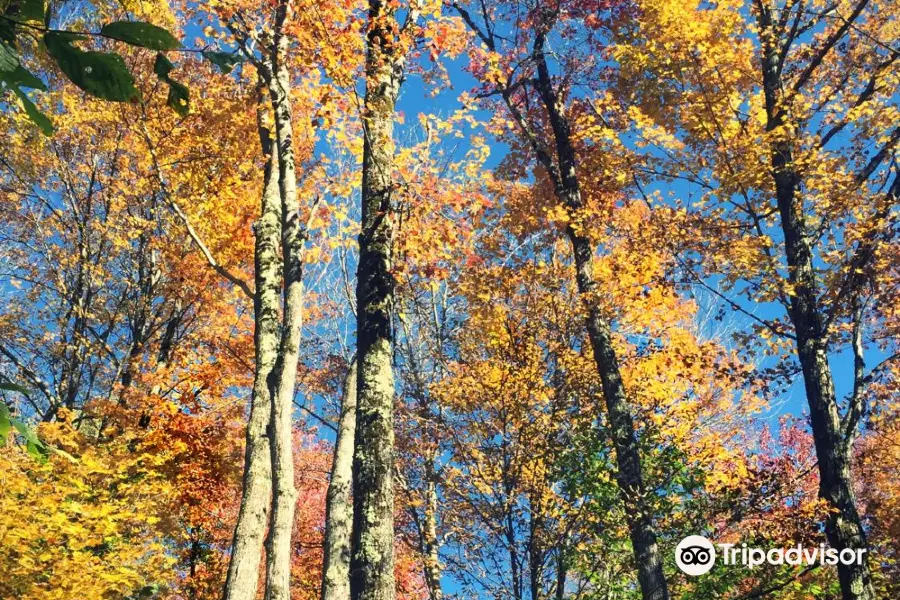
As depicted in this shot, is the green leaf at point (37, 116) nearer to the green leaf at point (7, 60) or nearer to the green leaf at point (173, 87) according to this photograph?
the green leaf at point (7, 60)

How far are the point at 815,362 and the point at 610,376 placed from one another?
2843 millimetres

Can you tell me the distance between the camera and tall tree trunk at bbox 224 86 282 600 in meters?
8.24

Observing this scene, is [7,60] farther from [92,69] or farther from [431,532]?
[431,532]

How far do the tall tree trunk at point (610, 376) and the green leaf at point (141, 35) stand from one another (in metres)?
8.90

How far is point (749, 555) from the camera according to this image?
341 inches

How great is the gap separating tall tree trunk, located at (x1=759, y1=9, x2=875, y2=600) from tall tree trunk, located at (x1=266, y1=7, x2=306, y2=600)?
6.68 m

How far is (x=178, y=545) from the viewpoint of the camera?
1891 centimetres

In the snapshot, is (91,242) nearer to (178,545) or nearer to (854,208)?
(178,545)

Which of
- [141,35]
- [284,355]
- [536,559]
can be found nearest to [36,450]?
[141,35]

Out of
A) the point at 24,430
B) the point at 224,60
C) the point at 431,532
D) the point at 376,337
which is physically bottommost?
the point at 24,430

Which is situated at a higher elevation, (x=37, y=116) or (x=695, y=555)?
(x=695, y=555)

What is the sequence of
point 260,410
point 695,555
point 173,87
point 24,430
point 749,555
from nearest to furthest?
1. point 24,430
2. point 173,87
3. point 749,555
4. point 695,555
5. point 260,410

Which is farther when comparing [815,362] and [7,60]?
[815,362]

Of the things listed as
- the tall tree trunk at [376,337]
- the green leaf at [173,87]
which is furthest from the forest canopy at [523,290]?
the green leaf at [173,87]
